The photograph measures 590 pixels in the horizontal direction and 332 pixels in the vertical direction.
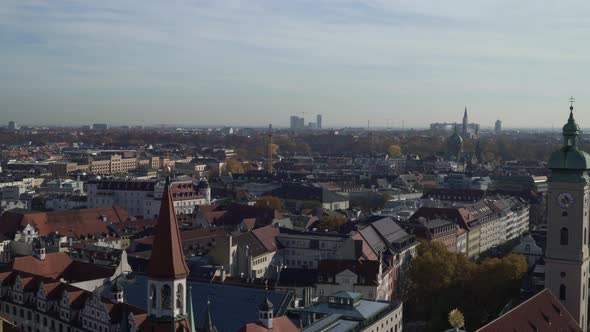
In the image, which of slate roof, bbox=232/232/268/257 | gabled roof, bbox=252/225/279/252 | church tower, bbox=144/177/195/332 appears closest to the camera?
church tower, bbox=144/177/195/332

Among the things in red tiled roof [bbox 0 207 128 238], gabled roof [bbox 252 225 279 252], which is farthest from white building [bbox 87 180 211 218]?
gabled roof [bbox 252 225 279 252]

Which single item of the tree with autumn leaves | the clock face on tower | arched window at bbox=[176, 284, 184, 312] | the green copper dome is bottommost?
the tree with autumn leaves

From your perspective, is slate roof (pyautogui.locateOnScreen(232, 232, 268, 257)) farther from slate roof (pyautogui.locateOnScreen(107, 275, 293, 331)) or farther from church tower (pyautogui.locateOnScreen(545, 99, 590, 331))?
church tower (pyautogui.locateOnScreen(545, 99, 590, 331))

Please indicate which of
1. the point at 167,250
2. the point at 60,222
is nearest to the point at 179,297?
the point at 167,250

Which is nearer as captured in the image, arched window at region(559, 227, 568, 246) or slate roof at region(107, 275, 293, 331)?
arched window at region(559, 227, 568, 246)

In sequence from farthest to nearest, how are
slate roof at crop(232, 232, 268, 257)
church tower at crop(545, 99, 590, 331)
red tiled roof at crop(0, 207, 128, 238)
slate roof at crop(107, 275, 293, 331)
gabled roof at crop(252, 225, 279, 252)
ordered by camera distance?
red tiled roof at crop(0, 207, 128, 238) → gabled roof at crop(252, 225, 279, 252) → slate roof at crop(232, 232, 268, 257) → slate roof at crop(107, 275, 293, 331) → church tower at crop(545, 99, 590, 331)

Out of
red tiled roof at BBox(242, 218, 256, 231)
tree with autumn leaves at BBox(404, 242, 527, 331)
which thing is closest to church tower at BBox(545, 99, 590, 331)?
tree with autumn leaves at BBox(404, 242, 527, 331)

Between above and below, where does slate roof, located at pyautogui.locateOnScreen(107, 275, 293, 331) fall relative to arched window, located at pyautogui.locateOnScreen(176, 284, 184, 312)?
below
